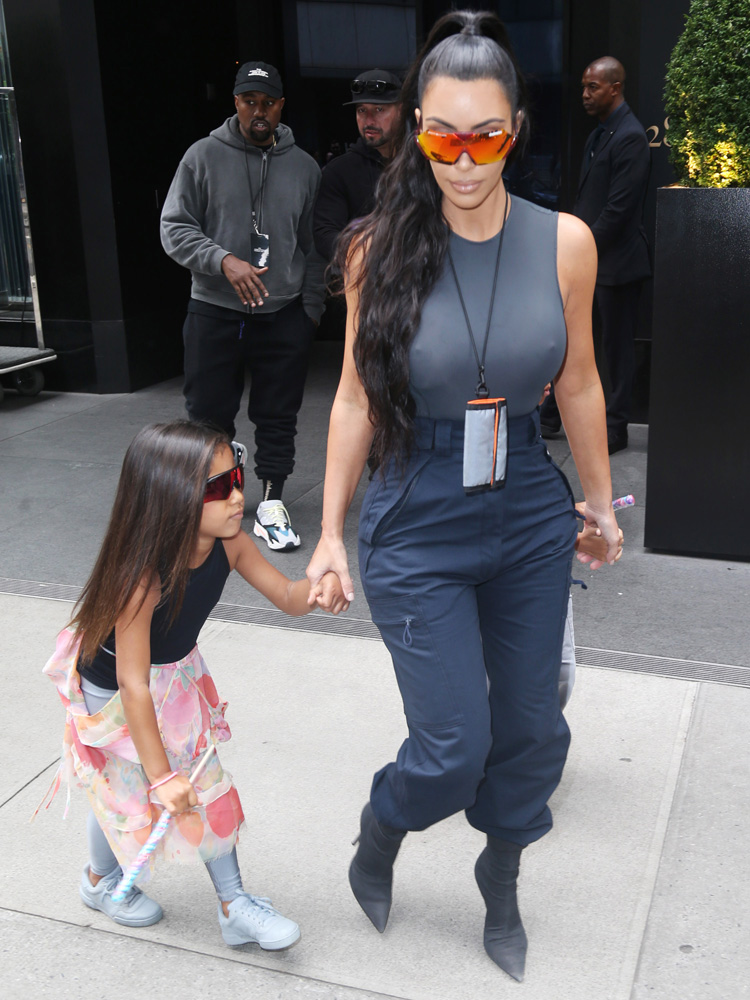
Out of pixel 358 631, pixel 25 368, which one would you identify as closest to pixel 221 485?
pixel 358 631

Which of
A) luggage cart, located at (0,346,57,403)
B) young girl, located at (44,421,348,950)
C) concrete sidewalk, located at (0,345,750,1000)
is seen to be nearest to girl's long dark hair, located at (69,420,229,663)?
young girl, located at (44,421,348,950)

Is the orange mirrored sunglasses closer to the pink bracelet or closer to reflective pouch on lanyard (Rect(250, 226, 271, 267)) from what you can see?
the pink bracelet

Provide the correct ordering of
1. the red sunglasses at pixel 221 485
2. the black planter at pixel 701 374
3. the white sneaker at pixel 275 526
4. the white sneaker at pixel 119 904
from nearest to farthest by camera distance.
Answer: the red sunglasses at pixel 221 485 < the white sneaker at pixel 119 904 < the black planter at pixel 701 374 < the white sneaker at pixel 275 526

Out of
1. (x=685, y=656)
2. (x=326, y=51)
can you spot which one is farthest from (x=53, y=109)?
(x=685, y=656)

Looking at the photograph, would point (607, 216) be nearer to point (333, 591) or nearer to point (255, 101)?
point (255, 101)

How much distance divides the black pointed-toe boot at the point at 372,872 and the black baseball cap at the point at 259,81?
11.0 feet

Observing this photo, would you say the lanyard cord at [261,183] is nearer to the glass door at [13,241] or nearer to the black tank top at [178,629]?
the black tank top at [178,629]

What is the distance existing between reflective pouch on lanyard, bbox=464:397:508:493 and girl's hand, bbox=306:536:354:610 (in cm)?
36

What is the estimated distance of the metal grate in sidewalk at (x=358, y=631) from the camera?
146 inches

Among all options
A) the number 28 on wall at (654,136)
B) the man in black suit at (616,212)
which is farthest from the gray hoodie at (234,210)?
the number 28 on wall at (654,136)

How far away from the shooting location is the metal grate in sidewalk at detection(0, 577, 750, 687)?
3699 millimetres

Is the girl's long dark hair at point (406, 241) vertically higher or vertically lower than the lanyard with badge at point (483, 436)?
higher

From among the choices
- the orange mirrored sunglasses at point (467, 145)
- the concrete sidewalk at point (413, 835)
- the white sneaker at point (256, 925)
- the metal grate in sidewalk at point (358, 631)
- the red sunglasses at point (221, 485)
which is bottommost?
the metal grate in sidewalk at point (358, 631)

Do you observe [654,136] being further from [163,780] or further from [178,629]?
[163,780]
